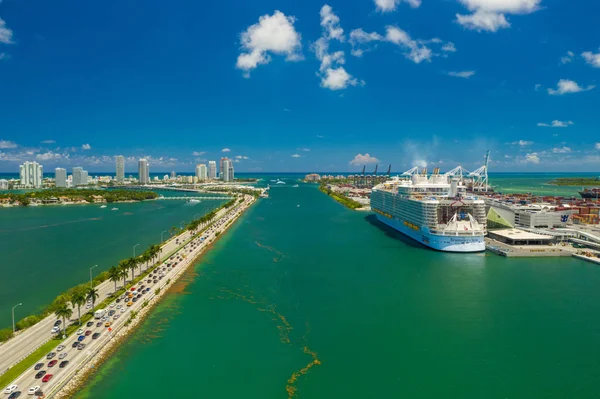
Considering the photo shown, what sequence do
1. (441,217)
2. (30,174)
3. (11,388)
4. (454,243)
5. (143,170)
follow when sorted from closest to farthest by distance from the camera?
(11,388), (454,243), (441,217), (30,174), (143,170)

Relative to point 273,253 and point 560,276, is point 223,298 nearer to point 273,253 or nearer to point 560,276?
point 273,253

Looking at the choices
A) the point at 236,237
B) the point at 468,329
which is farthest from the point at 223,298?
the point at 236,237

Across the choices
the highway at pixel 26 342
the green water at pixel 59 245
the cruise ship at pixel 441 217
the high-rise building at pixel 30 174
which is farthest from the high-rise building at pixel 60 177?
the highway at pixel 26 342

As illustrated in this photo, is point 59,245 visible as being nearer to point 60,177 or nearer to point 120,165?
point 60,177

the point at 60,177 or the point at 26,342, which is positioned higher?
the point at 60,177

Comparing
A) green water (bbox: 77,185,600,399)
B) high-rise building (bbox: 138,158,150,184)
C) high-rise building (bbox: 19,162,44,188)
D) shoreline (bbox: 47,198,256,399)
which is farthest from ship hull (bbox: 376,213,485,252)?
high-rise building (bbox: 138,158,150,184)

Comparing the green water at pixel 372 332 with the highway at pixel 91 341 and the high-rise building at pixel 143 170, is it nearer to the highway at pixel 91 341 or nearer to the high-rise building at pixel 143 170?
the highway at pixel 91 341

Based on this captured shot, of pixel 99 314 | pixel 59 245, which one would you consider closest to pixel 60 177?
pixel 59 245
